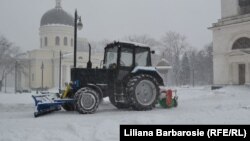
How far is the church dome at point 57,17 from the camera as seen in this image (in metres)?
65.8

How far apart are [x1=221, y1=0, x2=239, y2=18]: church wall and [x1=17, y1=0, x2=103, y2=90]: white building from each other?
35043mm

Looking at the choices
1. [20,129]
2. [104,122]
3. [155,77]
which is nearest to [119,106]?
[155,77]

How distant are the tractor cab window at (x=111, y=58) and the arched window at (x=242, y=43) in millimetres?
19051

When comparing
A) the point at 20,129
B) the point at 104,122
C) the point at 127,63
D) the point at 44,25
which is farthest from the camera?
the point at 44,25

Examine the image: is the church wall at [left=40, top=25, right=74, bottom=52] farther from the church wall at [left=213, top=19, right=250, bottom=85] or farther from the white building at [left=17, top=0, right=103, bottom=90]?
the church wall at [left=213, top=19, right=250, bottom=85]

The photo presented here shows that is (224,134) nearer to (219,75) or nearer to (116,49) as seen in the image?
(116,49)

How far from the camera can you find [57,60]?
2643 inches

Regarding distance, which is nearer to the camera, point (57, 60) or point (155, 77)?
point (155, 77)

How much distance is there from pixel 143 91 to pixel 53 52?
55754 mm

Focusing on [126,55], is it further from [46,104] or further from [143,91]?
[46,104]

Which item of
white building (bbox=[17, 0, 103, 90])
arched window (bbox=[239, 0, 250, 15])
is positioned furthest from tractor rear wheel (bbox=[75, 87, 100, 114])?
white building (bbox=[17, 0, 103, 90])

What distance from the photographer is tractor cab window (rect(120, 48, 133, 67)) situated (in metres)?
13.2

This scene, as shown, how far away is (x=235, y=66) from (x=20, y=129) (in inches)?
1013

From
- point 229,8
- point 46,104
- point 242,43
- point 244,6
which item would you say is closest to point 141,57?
point 46,104
